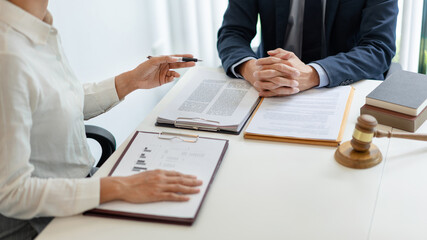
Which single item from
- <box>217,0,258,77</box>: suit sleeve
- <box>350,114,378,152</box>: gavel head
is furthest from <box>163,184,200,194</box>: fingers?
<box>217,0,258,77</box>: suit sleeve

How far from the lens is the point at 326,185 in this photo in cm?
103

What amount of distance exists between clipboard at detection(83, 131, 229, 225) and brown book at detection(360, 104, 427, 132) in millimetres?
437

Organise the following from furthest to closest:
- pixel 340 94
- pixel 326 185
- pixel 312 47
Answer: pixel 312 47 < pixel 340 94 < pixel 326 185

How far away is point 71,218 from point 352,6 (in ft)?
4.26

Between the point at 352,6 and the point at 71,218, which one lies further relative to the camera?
the point at 352,6

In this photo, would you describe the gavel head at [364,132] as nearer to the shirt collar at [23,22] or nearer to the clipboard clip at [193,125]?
the clipboard clip at [193,125]

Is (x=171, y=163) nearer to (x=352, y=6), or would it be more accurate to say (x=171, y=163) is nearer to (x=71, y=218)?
(x=71, y=218)

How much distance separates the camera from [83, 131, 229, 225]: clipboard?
942 millimetres

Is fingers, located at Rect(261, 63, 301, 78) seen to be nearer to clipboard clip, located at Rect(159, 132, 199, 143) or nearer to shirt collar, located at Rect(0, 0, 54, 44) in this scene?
clipboard clip, located at Rect(159, 132, 199, 143)

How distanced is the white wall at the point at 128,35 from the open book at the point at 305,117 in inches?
39.6

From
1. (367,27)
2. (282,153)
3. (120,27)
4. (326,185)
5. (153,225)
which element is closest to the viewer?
(153,225)

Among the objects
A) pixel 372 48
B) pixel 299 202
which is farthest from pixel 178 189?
pixel 372 48

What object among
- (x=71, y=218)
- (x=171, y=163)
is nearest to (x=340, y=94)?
(x=171, y=163)

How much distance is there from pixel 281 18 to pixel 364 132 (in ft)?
2.96
